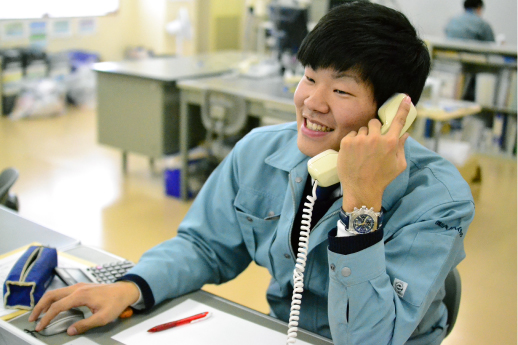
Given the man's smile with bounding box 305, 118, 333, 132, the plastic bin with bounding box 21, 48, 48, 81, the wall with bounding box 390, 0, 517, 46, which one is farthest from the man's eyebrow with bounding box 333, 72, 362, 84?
the wall with bounding box 390, 0, 517, 46

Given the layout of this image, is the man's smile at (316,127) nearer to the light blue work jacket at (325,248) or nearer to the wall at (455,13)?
the light blue work jacket at (325,248)

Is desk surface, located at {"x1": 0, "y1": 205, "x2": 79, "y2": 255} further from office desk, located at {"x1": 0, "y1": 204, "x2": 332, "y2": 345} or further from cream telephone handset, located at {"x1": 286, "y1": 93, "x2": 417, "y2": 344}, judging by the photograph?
cream telephone handset, located at {"x1": 286, "y1": 93, "x2": 417, "y2": 344}

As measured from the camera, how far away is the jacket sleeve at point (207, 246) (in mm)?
1239

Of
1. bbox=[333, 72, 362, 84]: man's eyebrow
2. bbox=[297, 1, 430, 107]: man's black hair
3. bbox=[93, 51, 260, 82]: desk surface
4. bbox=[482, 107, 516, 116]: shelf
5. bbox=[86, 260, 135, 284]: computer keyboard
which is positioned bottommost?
bbox=[482, 107, 516, 116]: shelf

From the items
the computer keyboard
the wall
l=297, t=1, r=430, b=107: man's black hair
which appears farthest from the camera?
the wall

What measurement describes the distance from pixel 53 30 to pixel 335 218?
20.5 ft

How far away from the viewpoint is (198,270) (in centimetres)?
127

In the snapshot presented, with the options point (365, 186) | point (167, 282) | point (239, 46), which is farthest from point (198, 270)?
point (239, 46)

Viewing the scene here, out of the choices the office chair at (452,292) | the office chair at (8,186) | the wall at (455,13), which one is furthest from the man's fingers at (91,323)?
the wall at (455,13)

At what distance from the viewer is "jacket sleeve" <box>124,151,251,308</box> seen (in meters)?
1.24

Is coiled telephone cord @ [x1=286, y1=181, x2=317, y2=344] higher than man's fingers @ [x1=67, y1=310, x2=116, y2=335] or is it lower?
higher

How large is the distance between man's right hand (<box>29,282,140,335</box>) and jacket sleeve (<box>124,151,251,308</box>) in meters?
0.10

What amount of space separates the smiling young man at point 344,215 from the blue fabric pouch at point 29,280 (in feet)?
0.21

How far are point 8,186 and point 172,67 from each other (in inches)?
104
